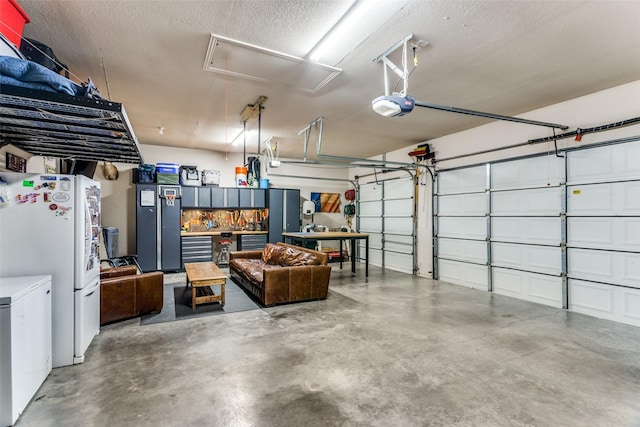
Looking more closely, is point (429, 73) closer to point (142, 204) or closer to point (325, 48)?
point (325, 48)

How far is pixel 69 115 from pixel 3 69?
0.42 m

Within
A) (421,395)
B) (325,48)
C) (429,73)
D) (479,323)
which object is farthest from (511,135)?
(421,395)

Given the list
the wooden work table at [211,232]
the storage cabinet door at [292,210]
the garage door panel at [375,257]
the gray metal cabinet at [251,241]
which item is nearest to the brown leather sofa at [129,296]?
the wooden work table at [211,232]

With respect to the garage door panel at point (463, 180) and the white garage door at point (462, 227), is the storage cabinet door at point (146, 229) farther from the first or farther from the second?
the garage door panel at point (463, 180)

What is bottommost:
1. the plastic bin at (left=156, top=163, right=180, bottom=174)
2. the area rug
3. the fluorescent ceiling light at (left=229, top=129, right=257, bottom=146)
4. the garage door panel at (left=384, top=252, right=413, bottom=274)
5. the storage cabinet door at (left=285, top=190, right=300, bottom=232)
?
the area rug

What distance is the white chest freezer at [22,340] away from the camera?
72.2 inches

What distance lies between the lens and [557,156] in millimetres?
4426

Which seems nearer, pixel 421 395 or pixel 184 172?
pixel 421 395

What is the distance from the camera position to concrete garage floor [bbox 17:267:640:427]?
2.01 metres

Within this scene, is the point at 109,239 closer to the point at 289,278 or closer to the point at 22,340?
the point at 289,278

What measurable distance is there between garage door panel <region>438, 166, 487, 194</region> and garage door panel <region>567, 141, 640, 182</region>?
53.7 inches

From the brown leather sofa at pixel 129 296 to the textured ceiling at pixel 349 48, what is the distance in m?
2.45

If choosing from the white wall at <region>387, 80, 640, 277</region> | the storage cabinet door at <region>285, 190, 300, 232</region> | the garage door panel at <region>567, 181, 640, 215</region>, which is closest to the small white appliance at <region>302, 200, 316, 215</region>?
the storage cabinet door at <region>285, 190, 300, 232</region>

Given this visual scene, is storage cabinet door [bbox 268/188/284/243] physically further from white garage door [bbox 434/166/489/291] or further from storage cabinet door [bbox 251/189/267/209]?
white garage door [bbox 434/166/489/291]
